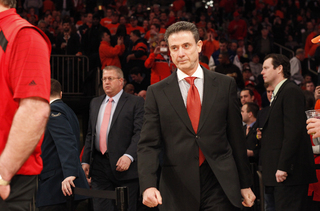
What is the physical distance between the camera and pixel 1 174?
168 centimetres

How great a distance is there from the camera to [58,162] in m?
4.16

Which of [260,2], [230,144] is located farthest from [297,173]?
[260,2]

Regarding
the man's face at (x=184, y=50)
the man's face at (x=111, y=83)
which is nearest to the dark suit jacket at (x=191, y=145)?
the man's face at (x=184, y=50)

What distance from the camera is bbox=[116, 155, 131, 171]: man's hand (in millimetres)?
4988

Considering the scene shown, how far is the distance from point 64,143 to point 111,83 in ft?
5.35

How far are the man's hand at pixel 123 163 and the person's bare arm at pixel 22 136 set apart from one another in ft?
10.8

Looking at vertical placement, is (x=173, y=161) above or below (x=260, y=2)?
below

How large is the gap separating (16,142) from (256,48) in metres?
12.2

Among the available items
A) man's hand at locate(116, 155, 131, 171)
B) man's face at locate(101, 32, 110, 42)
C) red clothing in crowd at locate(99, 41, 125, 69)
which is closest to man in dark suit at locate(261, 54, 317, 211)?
man's hand at locate(116, 155, 131, 171)

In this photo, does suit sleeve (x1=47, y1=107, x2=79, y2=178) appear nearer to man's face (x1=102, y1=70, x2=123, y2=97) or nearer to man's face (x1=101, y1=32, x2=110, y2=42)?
man's face (x1=102, y1=70, x2=123, y2=97)

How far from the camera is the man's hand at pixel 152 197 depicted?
279 cm

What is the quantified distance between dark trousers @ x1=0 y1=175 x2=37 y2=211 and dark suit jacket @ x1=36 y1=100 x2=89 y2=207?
2.16 meters

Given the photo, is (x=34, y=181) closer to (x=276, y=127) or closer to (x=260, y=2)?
(x=276, y=127)

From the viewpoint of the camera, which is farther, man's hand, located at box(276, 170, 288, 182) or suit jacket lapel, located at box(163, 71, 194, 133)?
man's hand, located at box(276, 170, 288, 182)
